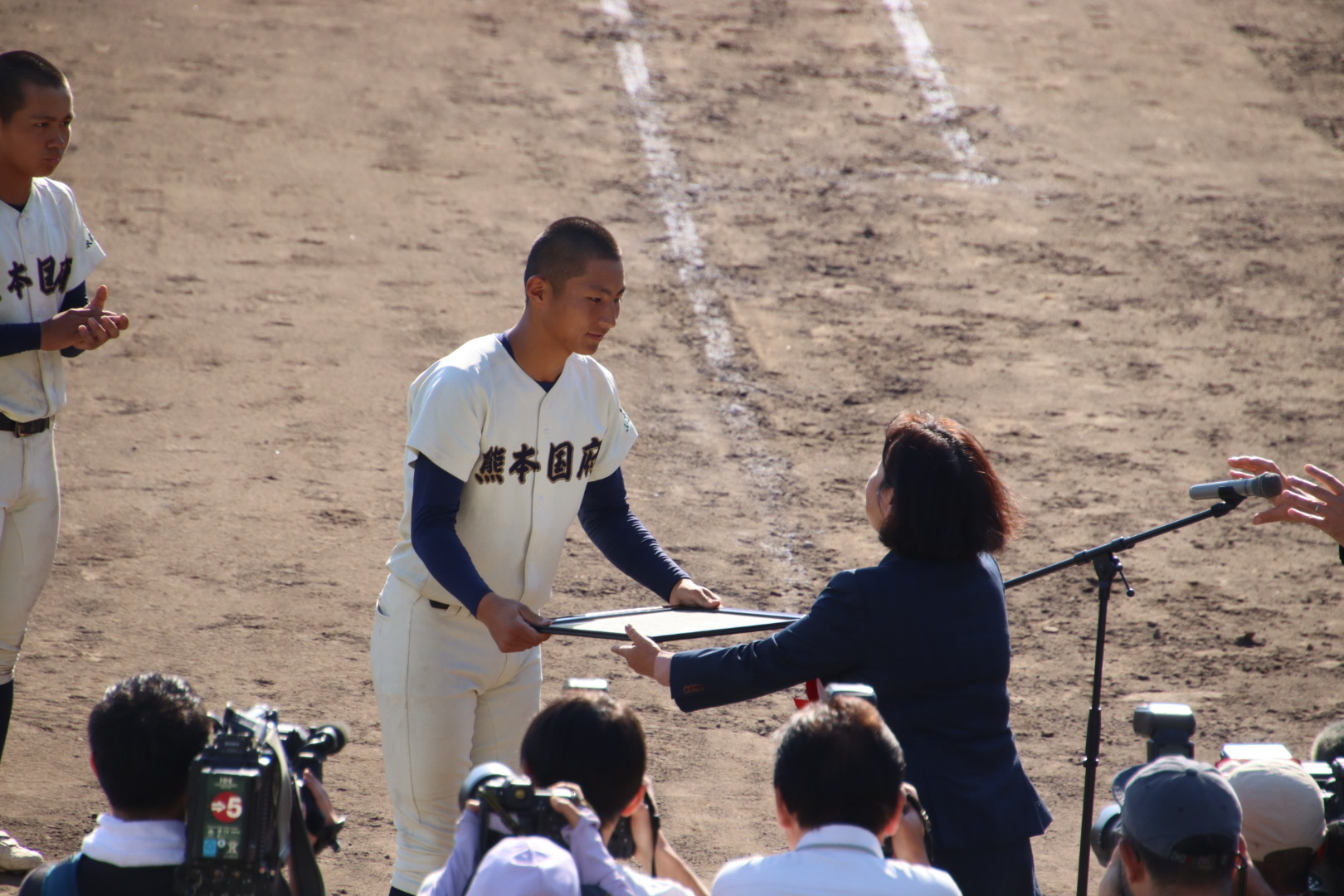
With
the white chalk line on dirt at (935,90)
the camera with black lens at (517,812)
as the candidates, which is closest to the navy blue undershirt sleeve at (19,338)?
the camera with black lens at (517,812)

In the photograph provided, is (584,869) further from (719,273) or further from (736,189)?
(736,189)

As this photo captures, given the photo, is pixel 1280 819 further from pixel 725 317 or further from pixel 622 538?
pixel 725 317

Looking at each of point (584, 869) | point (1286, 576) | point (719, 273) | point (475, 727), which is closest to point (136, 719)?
point (584, 869)

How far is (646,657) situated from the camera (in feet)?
9.69

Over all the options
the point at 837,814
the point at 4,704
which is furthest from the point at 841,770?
the point at 4,704

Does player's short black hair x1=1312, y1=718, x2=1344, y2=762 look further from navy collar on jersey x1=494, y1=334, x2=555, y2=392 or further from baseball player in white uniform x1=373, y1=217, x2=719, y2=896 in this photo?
navy collar on jersey x1=494, y1=334, x2=555, y2=392

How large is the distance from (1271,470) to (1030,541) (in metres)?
3.20

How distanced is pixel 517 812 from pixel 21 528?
2.37 meters

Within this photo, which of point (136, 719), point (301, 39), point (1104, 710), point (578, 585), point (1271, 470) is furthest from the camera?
point (301, 39)

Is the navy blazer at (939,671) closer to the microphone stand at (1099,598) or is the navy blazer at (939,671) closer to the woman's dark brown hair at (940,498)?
the woman's dark brown hair at (940,498)

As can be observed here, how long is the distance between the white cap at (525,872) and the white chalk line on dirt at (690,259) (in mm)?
4103

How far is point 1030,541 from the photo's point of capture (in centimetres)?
639

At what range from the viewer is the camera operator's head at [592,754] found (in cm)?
225

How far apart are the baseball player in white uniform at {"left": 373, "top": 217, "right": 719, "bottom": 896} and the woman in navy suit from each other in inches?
26.5
